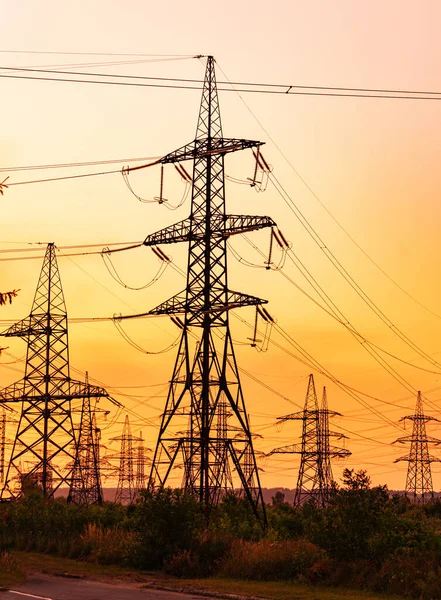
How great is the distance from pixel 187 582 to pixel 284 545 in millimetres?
4184

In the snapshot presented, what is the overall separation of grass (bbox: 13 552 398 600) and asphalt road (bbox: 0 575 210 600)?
1.05m

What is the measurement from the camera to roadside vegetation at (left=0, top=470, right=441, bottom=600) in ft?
97.1

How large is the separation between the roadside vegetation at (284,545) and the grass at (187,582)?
2.28 feet

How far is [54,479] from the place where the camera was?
72.4 m

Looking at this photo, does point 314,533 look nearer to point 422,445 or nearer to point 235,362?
point 235,362

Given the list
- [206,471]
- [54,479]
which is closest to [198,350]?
[206,471]

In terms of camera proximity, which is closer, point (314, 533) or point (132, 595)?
point (132, 595)

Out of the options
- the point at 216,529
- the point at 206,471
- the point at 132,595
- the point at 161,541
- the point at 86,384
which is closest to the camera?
the point at 132,595

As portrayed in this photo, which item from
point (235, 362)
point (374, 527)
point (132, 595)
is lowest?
point (132, 595)

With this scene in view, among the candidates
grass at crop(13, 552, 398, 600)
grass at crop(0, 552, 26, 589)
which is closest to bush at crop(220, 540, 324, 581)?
grass at crop(13, 552, 398, 600)

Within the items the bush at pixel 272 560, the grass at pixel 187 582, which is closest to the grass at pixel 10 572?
the grass at pixel 187 582

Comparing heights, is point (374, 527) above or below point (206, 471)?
below

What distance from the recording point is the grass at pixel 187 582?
28016 millimetres

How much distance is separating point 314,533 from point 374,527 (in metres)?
1.95
